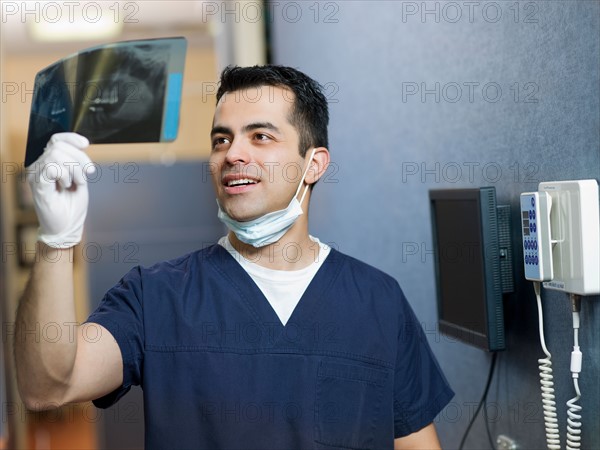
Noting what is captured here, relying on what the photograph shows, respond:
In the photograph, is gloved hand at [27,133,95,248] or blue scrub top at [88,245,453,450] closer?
gloved hand at [27,133,95,248]

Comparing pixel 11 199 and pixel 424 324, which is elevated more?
pixel 11 199

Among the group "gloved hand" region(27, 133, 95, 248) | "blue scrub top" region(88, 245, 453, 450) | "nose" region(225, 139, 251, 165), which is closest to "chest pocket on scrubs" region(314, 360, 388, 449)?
"blue scrub top" region(88, 245, 453, 450)

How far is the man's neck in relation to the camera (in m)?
1.50

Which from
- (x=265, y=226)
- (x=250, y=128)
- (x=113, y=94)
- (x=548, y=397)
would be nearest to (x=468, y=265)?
(x=548, y=397)

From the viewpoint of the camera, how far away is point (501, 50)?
1.42 metres

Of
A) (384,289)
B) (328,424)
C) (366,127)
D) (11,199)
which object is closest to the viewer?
(328,424)

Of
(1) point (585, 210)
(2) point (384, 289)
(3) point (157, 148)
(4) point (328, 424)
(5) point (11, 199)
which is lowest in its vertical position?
(4) point (328, 424)

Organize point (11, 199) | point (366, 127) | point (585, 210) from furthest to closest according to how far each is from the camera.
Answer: point (11, 199), point (366, 127), point (585, 210)

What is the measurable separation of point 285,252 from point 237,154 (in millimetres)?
229

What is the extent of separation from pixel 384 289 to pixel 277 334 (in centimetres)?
27

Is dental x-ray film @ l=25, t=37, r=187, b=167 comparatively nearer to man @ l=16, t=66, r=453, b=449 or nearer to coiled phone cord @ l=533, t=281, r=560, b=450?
man @ l=16, t=66, r=453, b=449

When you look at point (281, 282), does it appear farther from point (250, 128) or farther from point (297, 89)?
point (297, 89)

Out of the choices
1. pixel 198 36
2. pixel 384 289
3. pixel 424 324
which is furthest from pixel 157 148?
pixel 384 289

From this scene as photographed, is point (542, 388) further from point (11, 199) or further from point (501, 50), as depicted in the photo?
point (11, 199)
